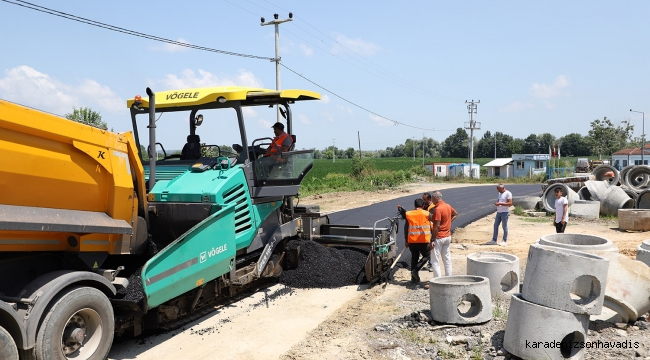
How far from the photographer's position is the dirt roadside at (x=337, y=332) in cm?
558

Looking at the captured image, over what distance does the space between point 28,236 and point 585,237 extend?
6415mm

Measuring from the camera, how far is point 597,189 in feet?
62.2

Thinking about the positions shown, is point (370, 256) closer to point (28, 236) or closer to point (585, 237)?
point (585, 237)

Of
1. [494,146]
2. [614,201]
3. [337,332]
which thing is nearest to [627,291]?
[337,332]

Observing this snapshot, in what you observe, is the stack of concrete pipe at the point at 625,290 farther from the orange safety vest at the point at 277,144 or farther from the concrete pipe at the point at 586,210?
the concrete pipe at the point at 586,210

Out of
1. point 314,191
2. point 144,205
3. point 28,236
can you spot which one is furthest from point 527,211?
point 28,236

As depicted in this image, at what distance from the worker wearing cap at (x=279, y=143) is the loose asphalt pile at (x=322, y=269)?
1.54m

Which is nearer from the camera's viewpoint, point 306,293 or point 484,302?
point 484,302

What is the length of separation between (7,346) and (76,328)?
751 mm

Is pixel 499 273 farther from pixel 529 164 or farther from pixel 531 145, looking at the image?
pixel 531 145

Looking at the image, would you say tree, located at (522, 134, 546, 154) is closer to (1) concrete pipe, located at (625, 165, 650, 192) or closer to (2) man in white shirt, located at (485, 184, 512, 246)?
(1) concrete pipe, located at (625, 165, 650, 192)

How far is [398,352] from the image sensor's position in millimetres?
5586

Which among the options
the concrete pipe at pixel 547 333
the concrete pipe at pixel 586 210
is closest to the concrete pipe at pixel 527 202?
the concrete pipe at pixel 586 210

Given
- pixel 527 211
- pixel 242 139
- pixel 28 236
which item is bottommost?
pixel 527 211
